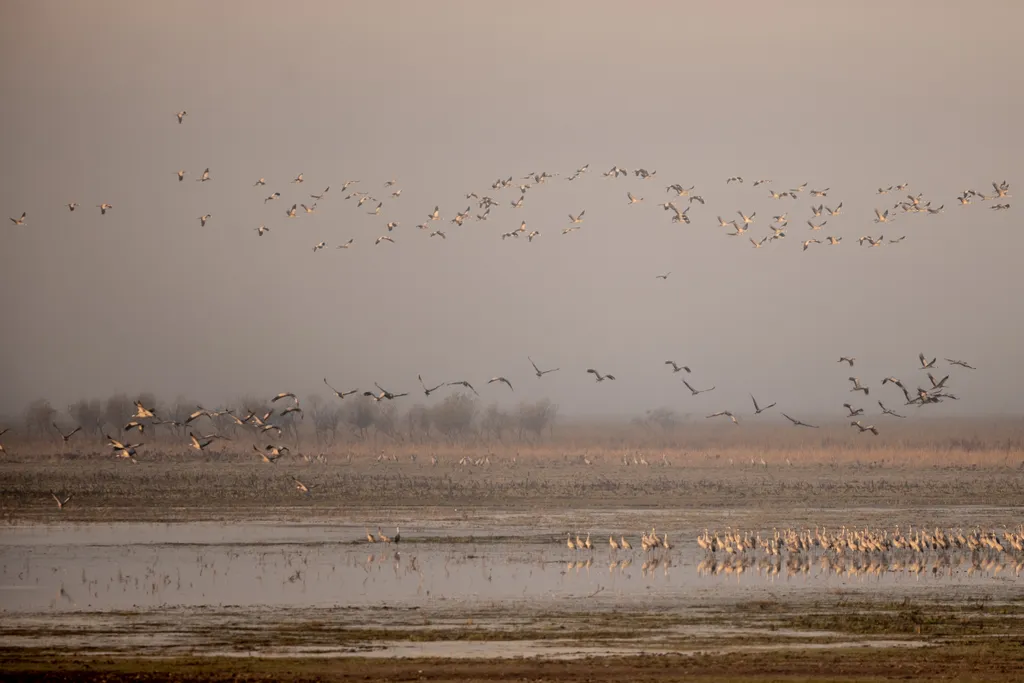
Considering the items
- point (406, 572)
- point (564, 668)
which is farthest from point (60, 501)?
point (564, 668)

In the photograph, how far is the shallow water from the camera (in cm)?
3231

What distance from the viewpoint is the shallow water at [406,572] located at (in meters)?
32.3

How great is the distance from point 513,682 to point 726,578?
14.0 metres

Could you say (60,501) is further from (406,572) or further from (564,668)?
(564,668)

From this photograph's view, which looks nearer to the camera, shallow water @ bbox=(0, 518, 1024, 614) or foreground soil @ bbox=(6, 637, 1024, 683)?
foreground soil @ bbox=(6, 637, 1024, 683)

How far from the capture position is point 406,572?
120 ft

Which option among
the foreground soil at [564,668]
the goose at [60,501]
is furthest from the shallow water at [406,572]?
the goose at [60,501]

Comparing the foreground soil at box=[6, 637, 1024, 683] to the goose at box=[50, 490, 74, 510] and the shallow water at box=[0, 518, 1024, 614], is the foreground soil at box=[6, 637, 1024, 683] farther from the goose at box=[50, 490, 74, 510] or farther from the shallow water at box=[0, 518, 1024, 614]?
the goose at box=[50, 490, 74, 510]

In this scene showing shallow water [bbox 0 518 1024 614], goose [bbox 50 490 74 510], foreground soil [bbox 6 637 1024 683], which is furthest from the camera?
goose [bbox 50 490 74 510]

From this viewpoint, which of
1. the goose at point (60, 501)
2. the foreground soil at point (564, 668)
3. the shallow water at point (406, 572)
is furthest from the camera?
the goose at point (60, 501)

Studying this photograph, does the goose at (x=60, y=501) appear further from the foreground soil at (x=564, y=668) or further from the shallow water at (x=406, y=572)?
the foreground soil at (x=564, y=668)

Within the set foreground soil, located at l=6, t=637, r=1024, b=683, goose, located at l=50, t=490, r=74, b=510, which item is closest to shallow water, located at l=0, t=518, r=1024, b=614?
foreground soil, located at l=6, t=637, r=1024, b=683

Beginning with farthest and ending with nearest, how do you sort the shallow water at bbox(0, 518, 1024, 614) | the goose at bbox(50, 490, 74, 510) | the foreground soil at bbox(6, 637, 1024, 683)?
the goose at bbox(50, 490, 74, 510) < the shallow water at bbox(0, 518, 1024, 614) < the foreground soil at bbox(6, 637, 1024, 683)

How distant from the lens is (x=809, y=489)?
6850 centimetres
